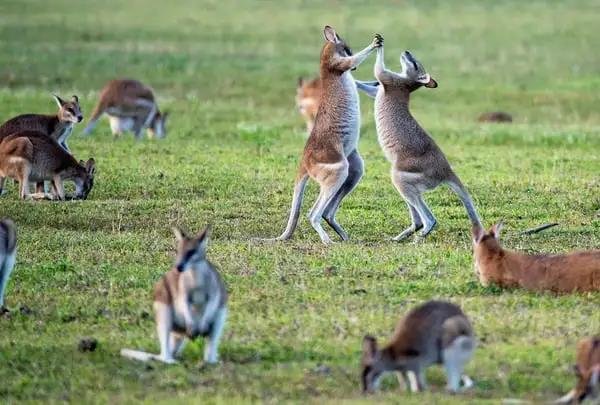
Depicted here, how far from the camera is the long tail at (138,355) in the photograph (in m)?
7.84

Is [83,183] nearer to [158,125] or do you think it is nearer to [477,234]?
[477,234]

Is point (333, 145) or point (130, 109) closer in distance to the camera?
point (333, 145)

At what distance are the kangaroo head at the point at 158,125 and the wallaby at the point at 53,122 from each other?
15.6ft

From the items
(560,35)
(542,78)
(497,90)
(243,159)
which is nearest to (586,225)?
(243,159)

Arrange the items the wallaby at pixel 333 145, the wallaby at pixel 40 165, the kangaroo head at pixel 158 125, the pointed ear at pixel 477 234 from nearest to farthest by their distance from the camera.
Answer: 1. the pointed ear at pixel 477 234
2. the wallaby at pixel 333 145
3. the wallaby at pixel 40 165
4. the kangaroo head at pixel 158 125

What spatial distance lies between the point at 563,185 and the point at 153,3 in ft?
108

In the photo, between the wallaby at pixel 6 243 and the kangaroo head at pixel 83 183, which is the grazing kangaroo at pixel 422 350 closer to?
the wallaby at pixel 6 243

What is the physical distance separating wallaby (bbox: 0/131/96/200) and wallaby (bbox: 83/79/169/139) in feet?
21.1

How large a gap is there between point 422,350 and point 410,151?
529cm

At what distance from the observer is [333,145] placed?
12.2 m

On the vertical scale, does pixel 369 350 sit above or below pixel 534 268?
below

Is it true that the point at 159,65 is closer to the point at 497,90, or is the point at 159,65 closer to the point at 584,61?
the point at 497,90

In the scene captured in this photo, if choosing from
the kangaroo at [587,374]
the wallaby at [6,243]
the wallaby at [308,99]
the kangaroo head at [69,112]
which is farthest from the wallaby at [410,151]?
the wallaby at [308,99]

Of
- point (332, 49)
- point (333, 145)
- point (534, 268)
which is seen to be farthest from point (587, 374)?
point (332, 49)
